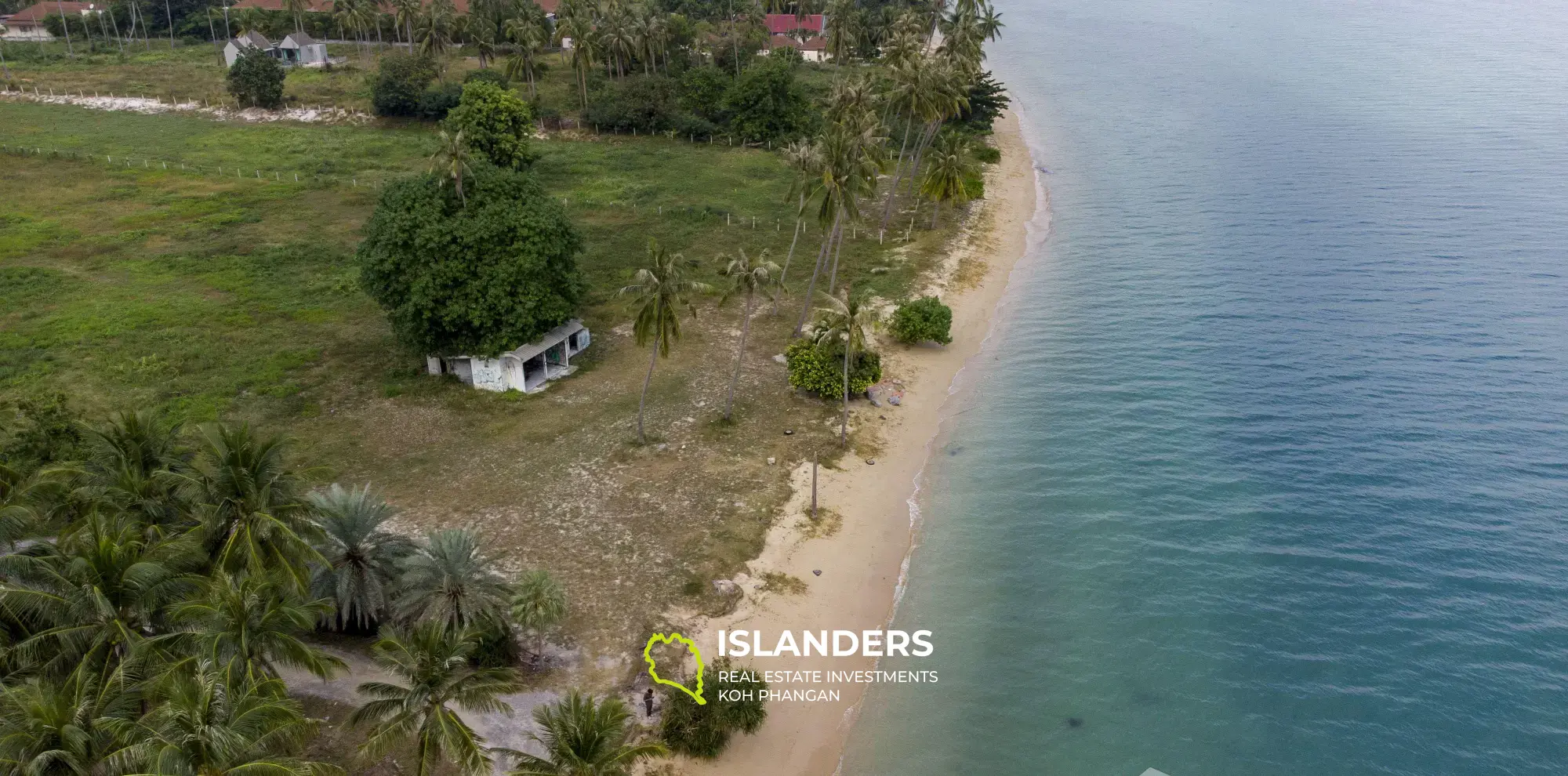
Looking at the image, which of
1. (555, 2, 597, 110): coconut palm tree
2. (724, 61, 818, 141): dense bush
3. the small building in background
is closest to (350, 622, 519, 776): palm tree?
(724, 61, 818, 141): dense bush

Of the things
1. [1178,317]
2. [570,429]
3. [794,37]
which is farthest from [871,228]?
[794,37]

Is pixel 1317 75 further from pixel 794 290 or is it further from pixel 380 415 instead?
pixel 380 415

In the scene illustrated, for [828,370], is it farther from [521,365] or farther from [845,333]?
[521,365]

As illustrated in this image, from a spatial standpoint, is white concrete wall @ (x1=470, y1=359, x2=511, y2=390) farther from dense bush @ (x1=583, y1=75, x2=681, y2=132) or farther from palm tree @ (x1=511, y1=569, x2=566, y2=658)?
dense bush @ (x1=583, y1=75, x2=681, y2=132)

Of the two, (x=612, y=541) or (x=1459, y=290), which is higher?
(x=1459, y=290)

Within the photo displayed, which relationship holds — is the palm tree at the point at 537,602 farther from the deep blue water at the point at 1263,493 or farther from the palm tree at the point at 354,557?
the deep blue water at the point at 1263,493

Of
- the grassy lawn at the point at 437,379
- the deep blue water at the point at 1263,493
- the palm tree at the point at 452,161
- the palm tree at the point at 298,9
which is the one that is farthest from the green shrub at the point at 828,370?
the palm tree at the point at 298,9
